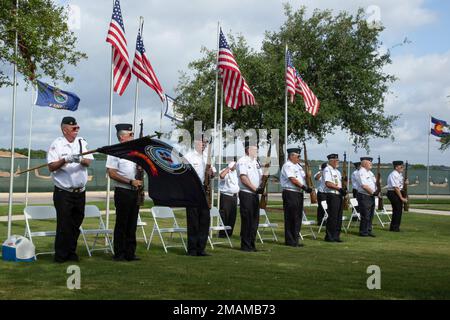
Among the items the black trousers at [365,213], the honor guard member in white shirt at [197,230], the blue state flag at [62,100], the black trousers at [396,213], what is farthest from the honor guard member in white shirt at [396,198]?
the blue state flag at [62,100]

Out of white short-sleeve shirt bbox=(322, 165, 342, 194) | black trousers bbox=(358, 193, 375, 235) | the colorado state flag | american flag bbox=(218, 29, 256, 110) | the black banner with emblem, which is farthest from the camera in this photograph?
the colorado state flag

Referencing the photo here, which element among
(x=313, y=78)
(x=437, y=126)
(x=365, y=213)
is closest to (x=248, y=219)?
(x=365, y=213)

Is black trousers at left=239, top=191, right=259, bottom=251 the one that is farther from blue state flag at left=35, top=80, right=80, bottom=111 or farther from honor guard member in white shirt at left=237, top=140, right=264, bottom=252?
blue state flag at left=35, top=80, right=80, bottom=111

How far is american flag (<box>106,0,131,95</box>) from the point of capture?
40.1 feet

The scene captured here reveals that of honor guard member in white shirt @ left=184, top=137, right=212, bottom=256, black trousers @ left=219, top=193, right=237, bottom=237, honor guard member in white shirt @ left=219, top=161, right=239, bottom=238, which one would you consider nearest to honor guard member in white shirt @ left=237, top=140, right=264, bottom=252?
honor guard member in white shirt @ left=184, top=137, right=212, bottom=256

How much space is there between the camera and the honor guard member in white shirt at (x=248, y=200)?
12359mm

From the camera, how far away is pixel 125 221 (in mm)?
10539

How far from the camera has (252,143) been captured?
43.2ft

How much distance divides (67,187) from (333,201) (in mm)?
6880

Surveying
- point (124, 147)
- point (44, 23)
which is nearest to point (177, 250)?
point (124, 147)

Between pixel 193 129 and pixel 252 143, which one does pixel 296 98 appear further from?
pixel 252 143

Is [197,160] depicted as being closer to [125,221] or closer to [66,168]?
[125,221]

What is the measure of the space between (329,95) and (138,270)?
17.2m

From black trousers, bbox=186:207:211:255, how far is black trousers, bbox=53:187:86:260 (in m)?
2.19
